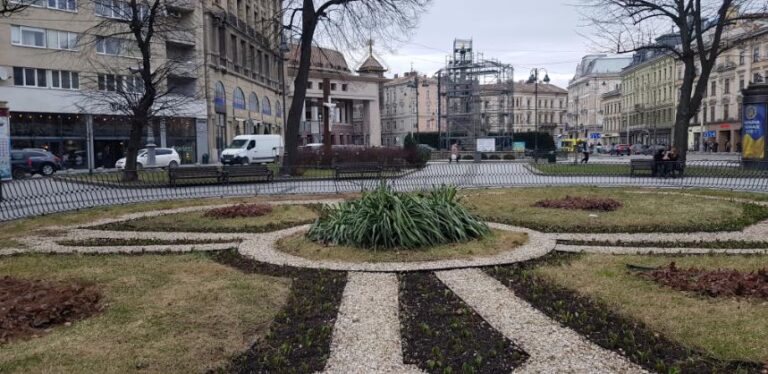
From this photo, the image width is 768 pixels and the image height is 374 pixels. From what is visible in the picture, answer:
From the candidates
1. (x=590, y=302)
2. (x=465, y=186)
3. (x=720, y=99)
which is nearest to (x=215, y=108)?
(x=465, y=186)

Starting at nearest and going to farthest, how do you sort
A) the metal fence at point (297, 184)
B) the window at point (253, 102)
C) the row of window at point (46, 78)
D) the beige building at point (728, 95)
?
the metal fence at point (297, 184) < the row of window at point (46, 78) < the window at point (253, 102) < the beige building at point (728, 95)

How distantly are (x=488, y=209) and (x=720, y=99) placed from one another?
227 ft

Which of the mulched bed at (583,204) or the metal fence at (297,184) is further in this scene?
the metal fence at (297,184)

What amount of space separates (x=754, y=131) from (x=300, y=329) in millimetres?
28942

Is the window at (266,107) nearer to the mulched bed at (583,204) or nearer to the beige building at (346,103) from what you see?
the beige building at (346,103)

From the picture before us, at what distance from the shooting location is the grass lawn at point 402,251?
871 centimetres

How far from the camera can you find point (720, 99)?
7088 cm

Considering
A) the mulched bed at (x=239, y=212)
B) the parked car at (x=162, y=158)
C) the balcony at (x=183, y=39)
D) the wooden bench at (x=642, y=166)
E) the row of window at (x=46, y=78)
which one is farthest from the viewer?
the balcony at (x=183, y=39)

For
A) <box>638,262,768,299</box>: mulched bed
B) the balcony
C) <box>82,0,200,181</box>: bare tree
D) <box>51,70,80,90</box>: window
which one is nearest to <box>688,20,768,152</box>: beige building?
the balcony

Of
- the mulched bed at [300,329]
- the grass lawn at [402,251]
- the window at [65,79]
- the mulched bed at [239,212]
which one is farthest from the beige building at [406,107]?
the mulched bed at [300,329]

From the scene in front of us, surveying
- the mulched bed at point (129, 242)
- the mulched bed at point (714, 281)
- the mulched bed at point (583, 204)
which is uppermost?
the mulched bed at point (583, 204)

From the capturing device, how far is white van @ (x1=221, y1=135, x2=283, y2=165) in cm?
3981

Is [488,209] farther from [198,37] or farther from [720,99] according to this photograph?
[720,99]

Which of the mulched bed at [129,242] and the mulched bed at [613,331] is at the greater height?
the mulched bed at [129,242]
